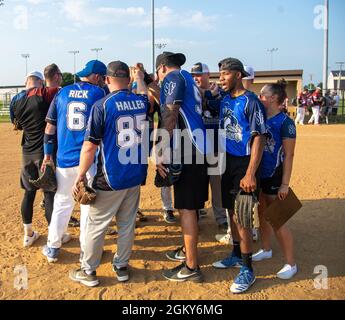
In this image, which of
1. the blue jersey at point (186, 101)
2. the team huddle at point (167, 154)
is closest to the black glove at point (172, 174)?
the team huddle at point (167, 154)

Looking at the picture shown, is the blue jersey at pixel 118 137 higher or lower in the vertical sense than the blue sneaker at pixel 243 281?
higher

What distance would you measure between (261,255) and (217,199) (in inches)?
47.0

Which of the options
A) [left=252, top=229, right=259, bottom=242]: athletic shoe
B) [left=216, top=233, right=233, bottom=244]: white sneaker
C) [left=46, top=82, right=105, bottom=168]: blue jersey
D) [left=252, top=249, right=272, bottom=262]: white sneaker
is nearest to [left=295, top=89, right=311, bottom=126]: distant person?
[left=252, top=229, right=259, bottom=242]: athletic shoe

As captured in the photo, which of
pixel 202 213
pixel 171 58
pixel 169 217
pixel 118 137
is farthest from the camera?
pixel 202 213

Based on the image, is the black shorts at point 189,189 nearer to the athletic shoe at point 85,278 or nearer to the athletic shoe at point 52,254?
the athletic shoe at point 85,278

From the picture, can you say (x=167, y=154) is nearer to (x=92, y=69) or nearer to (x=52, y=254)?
(x=92, y=69)

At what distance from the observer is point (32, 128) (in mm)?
4918

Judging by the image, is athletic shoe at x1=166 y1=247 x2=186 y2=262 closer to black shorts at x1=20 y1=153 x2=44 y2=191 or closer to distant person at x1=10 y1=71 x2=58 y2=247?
distant person at x1=10 y1=71 x2=58 y2=247

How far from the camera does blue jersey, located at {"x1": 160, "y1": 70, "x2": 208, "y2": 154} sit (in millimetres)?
3738

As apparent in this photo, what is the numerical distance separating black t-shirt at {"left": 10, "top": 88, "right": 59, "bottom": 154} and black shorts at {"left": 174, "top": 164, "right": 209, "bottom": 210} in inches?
81.0

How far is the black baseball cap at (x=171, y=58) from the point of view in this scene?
3.98m

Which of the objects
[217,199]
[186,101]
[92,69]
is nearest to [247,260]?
[217,199]

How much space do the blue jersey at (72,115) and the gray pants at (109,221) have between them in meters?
0.73
